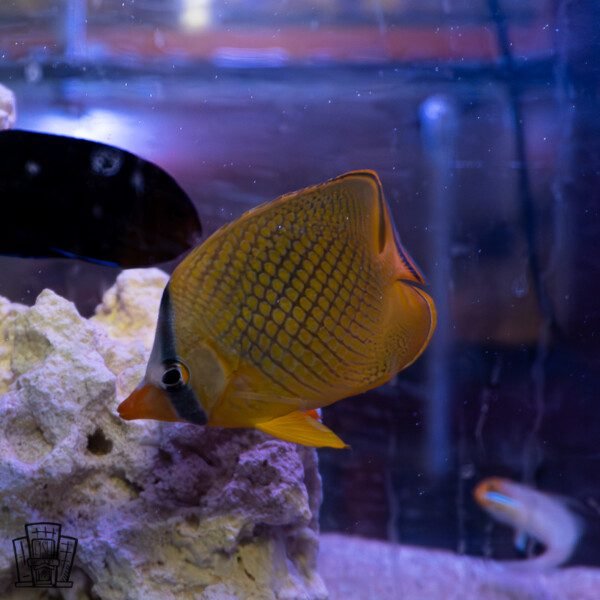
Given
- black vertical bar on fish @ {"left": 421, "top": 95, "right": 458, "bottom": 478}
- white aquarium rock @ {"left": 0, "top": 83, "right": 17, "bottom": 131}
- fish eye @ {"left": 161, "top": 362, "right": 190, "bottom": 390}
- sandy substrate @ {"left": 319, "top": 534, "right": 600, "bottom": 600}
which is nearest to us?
fish eye @ {"left": 161, "top": 362, "right": 190, "bottom": 390}

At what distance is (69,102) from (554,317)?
1863 mm

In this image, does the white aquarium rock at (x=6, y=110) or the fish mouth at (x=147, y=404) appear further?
the white aquarium rock at (x=6, y=110)

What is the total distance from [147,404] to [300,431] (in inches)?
8.7

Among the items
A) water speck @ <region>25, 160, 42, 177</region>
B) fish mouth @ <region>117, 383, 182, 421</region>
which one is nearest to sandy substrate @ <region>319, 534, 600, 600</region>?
fish mouth @ <region>117, 383, 182, 421</region>

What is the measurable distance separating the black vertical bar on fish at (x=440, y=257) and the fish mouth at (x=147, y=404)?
59.3 inches

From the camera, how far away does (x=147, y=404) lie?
78 cm

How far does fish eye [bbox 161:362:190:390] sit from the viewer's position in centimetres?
77

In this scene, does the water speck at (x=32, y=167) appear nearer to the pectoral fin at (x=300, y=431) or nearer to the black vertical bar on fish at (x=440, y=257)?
the pectoral fin at (x=300, y=431)

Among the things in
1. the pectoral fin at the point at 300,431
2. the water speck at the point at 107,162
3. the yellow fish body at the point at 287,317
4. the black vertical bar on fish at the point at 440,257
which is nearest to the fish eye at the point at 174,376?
the yellow fish body at the point at 287,317

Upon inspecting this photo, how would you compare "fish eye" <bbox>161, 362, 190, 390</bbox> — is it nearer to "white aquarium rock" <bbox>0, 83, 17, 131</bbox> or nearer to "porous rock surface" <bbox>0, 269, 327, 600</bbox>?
"porous rock surface" <bbox>0, 269, 327, 600</bbox>

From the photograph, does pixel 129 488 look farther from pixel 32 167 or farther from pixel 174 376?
pixel 32 167

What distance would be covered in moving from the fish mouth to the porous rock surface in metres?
0.36

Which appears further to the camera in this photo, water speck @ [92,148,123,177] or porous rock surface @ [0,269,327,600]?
porous rock surface @ [0,269,327,600]

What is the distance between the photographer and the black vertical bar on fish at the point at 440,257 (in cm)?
213
